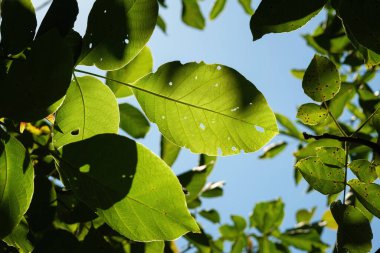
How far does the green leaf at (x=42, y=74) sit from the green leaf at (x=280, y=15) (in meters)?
0.38

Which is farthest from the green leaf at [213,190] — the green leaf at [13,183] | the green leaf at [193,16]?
the green leaf at [13,183]

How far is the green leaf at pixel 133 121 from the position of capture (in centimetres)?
178

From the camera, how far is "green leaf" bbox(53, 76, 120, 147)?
106 cm

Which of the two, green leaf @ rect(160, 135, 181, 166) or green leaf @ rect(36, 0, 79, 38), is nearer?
green leaf @ rect(36, 0, 79, 38)

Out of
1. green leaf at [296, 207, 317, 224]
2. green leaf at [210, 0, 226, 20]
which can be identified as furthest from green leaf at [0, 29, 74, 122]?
green leaf at [296, 207, 317, 224]

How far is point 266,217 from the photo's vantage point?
241 cm

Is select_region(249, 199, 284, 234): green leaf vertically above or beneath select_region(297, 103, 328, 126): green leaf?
beneath

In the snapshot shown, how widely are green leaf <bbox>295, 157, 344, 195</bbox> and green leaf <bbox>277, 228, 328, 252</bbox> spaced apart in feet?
4.61

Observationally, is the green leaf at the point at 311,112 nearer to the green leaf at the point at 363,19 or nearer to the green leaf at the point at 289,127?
the green leaf at the point at 363,19

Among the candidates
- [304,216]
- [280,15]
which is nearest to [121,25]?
[280,15]

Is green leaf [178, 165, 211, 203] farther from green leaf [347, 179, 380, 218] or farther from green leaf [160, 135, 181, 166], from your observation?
green leaf [347, 179, 380, 218]

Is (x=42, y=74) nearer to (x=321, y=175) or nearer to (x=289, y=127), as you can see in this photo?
(x=321, y=175)

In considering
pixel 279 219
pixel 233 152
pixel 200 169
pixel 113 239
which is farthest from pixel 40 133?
pixel 279 219

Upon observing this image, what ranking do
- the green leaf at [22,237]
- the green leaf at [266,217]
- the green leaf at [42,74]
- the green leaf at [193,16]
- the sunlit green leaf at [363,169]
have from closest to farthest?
the green leaf at [42,74] → the sunlit green leaf at [363,169] → the green leaf at [22,237] → the green leaf at [266,217] → the green leaf at [193,16]
